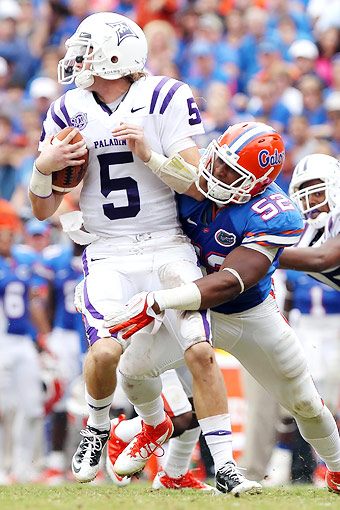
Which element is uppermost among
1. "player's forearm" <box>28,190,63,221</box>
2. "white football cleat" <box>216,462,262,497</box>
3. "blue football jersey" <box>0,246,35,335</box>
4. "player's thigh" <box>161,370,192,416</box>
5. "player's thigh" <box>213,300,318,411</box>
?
"player's forearm" <box>28,190,63,221</box>

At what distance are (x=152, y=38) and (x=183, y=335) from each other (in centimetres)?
686

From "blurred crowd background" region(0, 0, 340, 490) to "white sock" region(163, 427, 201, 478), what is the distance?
3.06m

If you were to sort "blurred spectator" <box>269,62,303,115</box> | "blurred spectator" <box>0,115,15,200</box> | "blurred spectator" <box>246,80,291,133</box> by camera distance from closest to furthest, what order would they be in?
1. "blurred spectator" <box>246,80,291,133</box>
2. "blurred spectator" <box>269,62,303,115</box>
3. "blurred spectator" <box>0,115,15,200</box>

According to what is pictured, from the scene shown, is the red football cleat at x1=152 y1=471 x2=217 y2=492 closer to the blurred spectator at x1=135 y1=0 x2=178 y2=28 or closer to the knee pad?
the knee pad

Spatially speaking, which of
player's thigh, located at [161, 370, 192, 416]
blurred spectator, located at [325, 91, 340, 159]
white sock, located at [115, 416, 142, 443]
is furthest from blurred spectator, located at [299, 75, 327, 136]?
white sock, located at [115, 416, 142, 443]

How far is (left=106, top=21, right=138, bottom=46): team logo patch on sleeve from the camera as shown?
489 cm

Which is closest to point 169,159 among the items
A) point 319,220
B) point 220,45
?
point 319,220

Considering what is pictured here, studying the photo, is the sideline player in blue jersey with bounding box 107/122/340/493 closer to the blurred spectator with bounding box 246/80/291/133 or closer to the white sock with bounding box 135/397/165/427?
the white sock with bounding box 135/397/165/427

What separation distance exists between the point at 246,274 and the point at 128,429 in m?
1.29

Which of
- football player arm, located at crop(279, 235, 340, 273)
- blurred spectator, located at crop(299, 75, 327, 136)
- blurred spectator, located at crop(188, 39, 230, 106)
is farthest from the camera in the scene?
blurred spectator, located at crop(188, 39, 230, 106)

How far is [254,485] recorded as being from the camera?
15.0ft

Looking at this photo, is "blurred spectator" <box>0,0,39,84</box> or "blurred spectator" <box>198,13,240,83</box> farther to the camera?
"blurred spectator" <box>0,0,39,84</box>

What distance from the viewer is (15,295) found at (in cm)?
858

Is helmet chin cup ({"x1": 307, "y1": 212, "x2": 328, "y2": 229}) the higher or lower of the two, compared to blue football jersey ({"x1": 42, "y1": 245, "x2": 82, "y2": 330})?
higher
